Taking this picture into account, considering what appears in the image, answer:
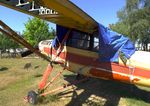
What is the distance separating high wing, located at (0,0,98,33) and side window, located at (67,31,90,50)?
285 mm

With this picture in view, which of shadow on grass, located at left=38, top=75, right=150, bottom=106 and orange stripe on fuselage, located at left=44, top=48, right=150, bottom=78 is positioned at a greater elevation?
orange stripe on fuselage, located at left=44, top=48, right=150, bottom=78

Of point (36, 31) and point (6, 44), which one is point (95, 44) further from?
point (6, 44)

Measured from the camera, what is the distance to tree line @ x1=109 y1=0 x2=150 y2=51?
44.0 meters

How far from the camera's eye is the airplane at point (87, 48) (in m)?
8.79

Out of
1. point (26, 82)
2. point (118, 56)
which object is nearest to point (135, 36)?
point (26, 82)

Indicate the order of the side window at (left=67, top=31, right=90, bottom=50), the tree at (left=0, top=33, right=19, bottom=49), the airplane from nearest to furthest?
the airplane, the side window at (left=67, top=31, right=90, bottom=50), the tree at (left=0, top=33, right=19, bottom=49)

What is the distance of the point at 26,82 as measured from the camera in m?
13.9

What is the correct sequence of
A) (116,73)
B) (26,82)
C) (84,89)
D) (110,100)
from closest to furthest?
(116,73)
(110,100)
(84,89)
(26,82)

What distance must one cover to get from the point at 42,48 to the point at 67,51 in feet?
6.81

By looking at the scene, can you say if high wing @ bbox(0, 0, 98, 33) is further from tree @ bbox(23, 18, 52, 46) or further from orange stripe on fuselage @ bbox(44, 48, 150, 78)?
tree @ bbox(23, 18, 52, 46)

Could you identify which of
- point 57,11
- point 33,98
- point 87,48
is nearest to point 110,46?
point 87,48

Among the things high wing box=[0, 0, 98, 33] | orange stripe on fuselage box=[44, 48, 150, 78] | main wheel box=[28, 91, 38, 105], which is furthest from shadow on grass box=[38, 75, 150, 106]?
high wing box=[0, 0, 98, 33]

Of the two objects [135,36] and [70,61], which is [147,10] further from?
[70,61]

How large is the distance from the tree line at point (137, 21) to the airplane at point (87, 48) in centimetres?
3413
